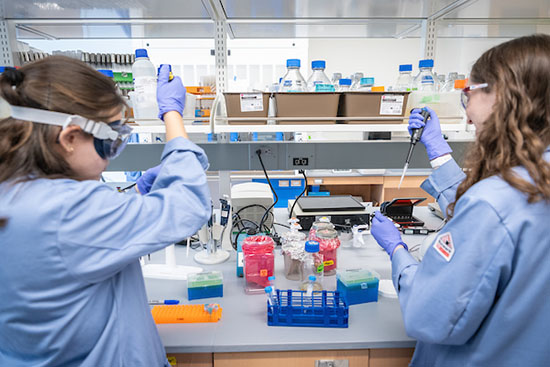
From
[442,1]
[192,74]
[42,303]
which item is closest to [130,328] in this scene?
[42,303]

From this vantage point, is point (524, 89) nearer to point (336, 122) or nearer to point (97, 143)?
point (336, 122)

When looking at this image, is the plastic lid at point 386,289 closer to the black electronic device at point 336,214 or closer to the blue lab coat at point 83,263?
the black electronic device at point 336,214

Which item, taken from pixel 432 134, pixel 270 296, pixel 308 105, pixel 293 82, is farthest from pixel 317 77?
pixel 270 296

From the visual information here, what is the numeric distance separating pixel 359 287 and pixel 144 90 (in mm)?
1065

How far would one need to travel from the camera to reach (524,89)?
67 centimetres

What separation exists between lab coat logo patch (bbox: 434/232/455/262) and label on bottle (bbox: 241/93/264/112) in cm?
83

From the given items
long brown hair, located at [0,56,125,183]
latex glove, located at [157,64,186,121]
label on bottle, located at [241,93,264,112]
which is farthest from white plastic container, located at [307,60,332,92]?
long brown hair, located at [0,56,125,183]

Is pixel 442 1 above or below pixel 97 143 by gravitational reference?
above

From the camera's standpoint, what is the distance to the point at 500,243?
604 mm

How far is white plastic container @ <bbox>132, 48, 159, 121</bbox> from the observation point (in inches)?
47.8

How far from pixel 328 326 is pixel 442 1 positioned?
138cm

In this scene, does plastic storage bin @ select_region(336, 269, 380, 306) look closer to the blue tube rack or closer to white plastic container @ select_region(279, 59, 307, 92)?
the blue tube rack

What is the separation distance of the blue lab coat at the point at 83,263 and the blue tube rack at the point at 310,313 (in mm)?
355

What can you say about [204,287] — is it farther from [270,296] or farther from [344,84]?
[344,84]
